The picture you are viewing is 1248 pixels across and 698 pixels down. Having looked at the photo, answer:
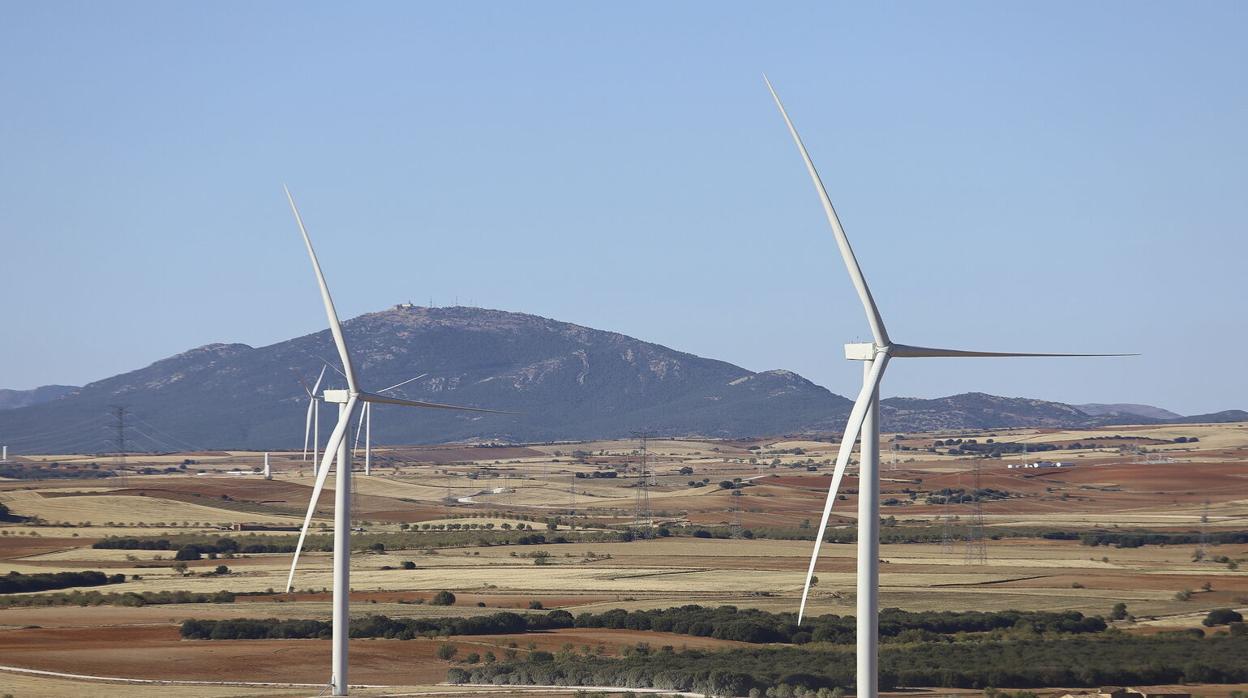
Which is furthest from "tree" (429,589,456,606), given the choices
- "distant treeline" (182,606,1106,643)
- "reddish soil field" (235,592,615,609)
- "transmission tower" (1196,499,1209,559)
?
"transmission tower" (1196,499,1209,559)

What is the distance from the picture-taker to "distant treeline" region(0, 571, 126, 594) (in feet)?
355

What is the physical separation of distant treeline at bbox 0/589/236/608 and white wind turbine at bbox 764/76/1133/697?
64.4 metres

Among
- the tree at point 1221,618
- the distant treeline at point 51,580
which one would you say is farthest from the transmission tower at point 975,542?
the distant treeline at point 51,580

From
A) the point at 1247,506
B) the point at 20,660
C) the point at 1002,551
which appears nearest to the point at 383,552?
the point at 1002,551

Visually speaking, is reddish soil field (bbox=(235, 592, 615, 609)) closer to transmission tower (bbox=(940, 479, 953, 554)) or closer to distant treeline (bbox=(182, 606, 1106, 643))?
distant treeline (bbox=(182, 606, 1106, 643))

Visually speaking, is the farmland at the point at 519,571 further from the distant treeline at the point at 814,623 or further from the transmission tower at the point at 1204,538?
the distant treeline at the point at 814,623

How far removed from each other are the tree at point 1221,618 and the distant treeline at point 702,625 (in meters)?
5.70

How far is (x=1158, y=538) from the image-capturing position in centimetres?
14638

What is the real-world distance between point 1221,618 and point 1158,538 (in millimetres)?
63133

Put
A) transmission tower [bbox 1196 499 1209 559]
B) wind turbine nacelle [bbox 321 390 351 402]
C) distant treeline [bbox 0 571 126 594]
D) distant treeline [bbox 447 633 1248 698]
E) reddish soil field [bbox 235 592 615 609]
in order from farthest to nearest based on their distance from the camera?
transmission tower [bbox 1196 499 1209 559] → distant treeline [bbox 0 571 126 594] → reddish soil field [bbox 235 592 615 609] → distant treeline [bbox 447 633 1248 698] → wind turbine nacelle [bbox 321 390 351 402]

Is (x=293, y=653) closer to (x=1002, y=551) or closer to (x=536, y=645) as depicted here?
(x=536, y=645)

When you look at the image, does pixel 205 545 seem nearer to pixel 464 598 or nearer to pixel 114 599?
pixel 114 599

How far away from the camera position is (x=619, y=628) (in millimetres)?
85062

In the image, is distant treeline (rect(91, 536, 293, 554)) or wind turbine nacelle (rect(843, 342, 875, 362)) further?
distant treeline (rect(91, 536, 293, 554))
